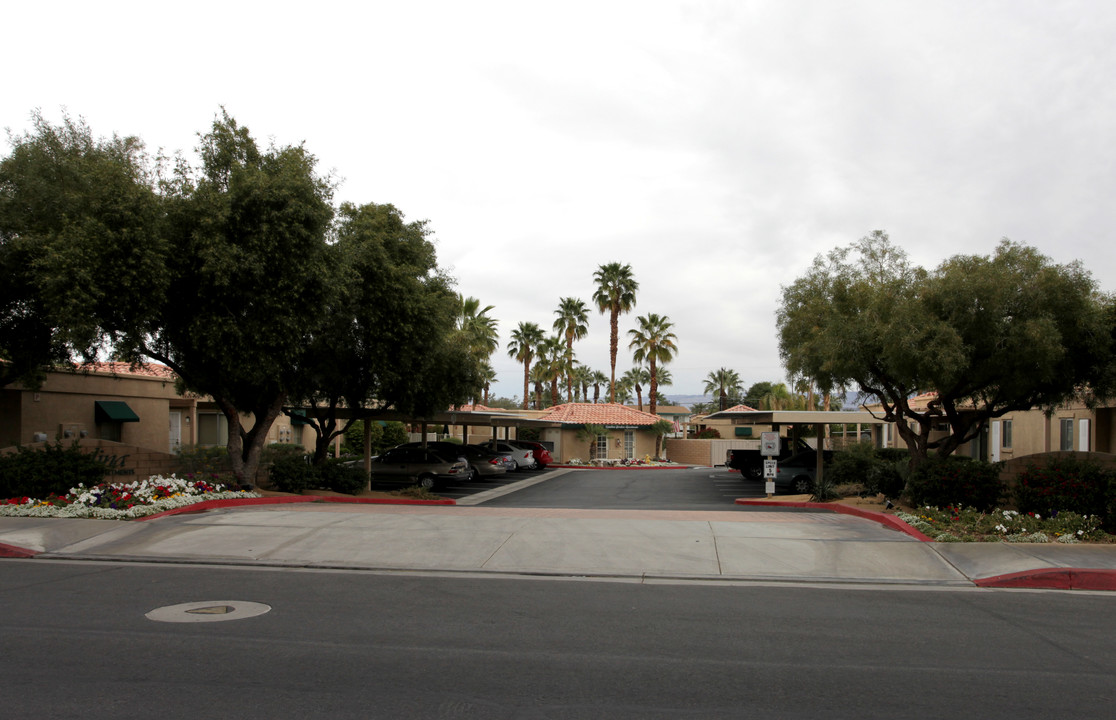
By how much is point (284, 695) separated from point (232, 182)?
454 inches

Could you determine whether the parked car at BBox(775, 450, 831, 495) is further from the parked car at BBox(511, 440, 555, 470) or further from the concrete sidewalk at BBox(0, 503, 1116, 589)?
the parked car at BBox(511, 440, 555, 470)

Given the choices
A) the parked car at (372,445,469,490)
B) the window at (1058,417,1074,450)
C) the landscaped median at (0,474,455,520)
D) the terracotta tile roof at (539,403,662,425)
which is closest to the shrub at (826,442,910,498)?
the window at (1058,417,1074,450)

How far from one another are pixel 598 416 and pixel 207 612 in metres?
38.8

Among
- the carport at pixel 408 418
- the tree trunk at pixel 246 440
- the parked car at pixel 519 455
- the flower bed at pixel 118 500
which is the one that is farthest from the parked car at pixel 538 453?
the flower bed at pixel 118 500

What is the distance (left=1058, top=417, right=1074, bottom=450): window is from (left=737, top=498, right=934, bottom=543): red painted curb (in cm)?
1039

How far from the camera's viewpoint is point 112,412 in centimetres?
2284

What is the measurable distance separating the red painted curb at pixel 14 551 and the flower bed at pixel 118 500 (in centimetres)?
198

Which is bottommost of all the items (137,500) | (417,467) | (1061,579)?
(417,467)

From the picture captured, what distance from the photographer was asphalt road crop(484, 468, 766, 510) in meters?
20.3

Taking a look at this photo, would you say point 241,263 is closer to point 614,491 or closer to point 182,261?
point 182,261

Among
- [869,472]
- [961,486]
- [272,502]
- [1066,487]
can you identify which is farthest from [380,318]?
[1066,487]

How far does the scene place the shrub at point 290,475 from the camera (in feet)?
60.0

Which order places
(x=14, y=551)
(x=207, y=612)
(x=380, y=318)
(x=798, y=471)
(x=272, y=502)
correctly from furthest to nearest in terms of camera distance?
(x=798, y=471), (x=380, y=318), (x=272, y=502), (x=14, y=551), (x=207, y=612)

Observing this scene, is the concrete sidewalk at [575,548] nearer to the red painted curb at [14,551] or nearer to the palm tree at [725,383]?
the red painted curb at [14,551]
